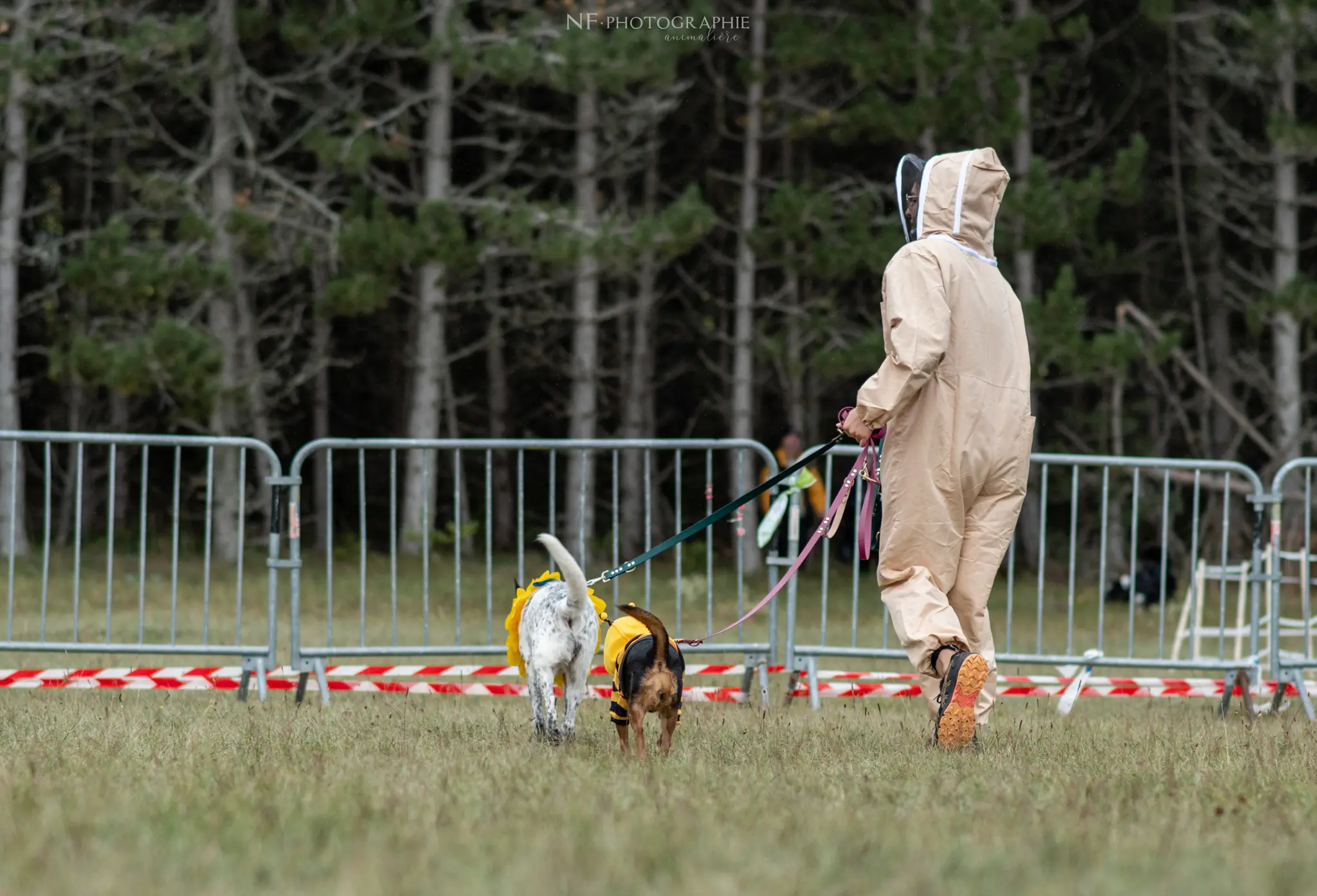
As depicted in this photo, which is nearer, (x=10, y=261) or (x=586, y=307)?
(x=10, y=261)

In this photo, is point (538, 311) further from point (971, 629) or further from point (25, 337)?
point (971, 629)

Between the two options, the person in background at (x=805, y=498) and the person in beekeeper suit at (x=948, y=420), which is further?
the person in background at (x=805, y=498)

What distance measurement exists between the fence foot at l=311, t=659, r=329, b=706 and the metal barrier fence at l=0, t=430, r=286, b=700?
24 cm

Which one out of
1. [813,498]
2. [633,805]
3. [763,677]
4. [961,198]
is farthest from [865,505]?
[813,498]

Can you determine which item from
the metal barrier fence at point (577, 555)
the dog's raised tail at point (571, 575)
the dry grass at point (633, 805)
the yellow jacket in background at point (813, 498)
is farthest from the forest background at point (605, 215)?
the dog's raised tail at point (571, 575)

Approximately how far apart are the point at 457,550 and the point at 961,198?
12.2 ft

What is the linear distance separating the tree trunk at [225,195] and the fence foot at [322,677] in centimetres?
1042

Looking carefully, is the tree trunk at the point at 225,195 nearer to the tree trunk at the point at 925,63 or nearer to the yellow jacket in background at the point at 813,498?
the yellow jacket in background at the point at 813,498

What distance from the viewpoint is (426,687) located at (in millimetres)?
8891

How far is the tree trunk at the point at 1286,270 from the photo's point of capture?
2017 cm

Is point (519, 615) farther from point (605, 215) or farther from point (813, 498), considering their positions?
point (605, 215)

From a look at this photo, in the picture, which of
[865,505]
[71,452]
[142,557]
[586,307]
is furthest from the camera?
[71,452]

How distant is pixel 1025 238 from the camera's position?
19.0 meters

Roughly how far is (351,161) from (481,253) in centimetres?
179
